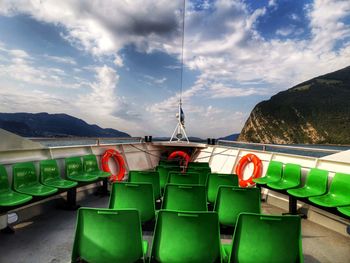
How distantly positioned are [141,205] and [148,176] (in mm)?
883

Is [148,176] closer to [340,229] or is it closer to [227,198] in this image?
[227,198]

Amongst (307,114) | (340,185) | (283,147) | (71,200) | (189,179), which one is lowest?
(71,200)

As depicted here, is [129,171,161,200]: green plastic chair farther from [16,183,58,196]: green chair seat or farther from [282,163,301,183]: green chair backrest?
[282,163,301,183]: green chair backrest

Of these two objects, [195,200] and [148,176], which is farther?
[148,176]

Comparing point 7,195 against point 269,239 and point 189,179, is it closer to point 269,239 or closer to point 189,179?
point 189,179

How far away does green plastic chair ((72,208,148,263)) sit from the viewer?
5.44ft

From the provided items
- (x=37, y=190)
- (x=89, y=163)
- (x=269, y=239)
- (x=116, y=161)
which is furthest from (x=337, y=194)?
(x=116, y=161)

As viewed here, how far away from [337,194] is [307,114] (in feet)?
268

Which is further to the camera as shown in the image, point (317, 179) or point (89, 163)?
point (89, 163)

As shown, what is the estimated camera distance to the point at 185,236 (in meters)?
1.65

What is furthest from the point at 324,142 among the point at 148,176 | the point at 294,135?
the point at 148,176

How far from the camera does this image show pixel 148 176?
3537 millimetres

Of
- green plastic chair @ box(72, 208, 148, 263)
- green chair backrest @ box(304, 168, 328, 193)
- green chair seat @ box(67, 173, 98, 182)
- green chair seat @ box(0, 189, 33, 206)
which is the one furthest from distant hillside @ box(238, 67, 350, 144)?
green plastic chair @ box(72, 208, 148, 263)

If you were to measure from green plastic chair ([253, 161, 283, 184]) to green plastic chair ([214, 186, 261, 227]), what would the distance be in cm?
256
